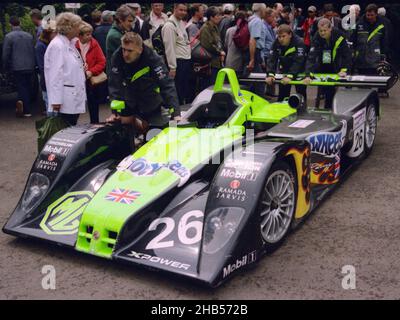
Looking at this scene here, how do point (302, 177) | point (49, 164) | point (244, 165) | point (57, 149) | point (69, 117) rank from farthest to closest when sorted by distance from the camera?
1. point (69, 117)
2. point (57, 149)
3. point (49, 164)
4. point (302, 177)
5. point (244, 165)

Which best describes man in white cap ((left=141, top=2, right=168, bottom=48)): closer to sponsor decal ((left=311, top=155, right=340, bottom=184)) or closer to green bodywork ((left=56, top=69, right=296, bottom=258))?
green bodywork ((left=56, top=69, right=296, bottom=258))

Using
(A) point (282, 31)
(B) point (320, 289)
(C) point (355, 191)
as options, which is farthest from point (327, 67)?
(B) point (320, 289)

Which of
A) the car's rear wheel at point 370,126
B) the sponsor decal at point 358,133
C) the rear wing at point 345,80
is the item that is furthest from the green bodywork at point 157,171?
the car's rear wheel at point 370,126

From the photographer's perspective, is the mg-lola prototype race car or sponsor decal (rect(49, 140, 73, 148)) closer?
the mg-lola prototype race car

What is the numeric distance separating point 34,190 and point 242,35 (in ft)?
20.2

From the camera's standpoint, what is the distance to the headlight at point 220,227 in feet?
13.6

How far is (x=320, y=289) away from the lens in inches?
159

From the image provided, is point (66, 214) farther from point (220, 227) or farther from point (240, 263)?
point (240, 263)

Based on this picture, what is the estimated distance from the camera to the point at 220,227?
14.0ft

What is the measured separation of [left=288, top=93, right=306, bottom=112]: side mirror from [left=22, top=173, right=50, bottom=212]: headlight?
2915 mm

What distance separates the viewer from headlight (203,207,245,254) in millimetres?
4141

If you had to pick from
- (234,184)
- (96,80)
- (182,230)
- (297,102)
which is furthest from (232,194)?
(96,80)

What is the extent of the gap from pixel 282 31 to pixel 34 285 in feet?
17.2

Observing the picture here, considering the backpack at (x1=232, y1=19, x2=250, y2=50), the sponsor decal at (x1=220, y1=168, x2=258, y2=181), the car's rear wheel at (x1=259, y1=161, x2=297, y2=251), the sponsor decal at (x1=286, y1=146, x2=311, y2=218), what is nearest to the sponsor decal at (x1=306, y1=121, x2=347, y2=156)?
the sponsor decal at (x1=286, y1=146, x2=311, y2=218)
